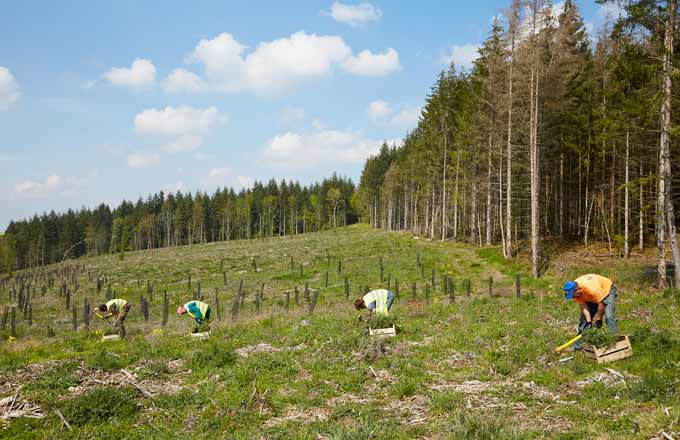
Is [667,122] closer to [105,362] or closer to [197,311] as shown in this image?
[197,311]

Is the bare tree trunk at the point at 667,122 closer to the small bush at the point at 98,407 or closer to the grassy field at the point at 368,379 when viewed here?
the grassy field at the point at 368,379

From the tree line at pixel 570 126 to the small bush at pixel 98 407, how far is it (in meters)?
17.0

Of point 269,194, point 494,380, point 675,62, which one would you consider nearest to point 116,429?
point 494,380

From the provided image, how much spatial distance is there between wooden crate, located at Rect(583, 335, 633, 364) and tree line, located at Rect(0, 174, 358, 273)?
3490 inches

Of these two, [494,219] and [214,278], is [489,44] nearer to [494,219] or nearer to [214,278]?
[494,219]

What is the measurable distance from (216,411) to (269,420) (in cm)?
100

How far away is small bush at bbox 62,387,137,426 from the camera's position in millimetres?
7242

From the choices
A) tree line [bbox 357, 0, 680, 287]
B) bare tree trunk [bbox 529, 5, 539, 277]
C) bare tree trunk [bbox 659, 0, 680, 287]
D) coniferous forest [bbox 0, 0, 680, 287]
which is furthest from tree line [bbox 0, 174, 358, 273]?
bare tree trunk [bbox 659, 0, 680, 287]

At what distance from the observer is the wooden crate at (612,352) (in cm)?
800

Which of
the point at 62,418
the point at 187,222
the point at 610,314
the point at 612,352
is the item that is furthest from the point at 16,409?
the point at 187,222

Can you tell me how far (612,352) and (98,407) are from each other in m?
9.37

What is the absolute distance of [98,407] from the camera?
743 centimetres

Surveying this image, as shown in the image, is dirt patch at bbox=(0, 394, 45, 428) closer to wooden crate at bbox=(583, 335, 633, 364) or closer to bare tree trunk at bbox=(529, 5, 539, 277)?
wooden crate at bbox=(583, 335, 633, 364)

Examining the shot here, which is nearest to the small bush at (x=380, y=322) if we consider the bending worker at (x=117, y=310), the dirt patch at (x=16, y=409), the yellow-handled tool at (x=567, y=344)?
the yellow-handled tool at (x=567, y=344)
